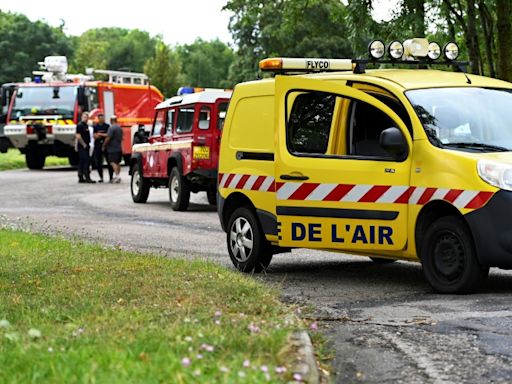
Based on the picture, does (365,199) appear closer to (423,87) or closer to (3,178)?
(423,87)

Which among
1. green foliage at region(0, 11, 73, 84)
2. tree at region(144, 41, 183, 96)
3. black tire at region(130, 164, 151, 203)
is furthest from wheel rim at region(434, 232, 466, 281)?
tree at region(144, 41, 183, 96)

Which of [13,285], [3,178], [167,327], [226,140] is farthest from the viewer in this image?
[3,178]

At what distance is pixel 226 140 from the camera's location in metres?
12.3

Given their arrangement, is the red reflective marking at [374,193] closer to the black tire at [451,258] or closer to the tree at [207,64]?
the black tire at [451,258]

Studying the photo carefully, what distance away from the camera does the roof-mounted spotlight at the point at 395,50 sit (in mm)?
11312


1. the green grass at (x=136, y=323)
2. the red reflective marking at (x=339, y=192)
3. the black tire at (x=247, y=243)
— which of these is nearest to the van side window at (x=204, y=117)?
the black tire at (x=247, y=243)

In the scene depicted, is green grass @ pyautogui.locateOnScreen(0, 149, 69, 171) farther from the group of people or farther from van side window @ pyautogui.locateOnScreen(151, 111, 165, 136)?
van side window @ pyautogui.locateOnScreen(151, 111, 165, 136)

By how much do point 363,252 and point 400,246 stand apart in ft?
1.69

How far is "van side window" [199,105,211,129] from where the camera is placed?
834 inches

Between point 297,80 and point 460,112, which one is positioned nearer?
point 460,112

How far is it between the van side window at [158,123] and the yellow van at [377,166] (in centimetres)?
1091

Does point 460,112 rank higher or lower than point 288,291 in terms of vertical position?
higher

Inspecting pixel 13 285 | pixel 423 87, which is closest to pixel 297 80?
pixel 423 87

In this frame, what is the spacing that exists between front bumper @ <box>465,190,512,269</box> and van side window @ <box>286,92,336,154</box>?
199cm
